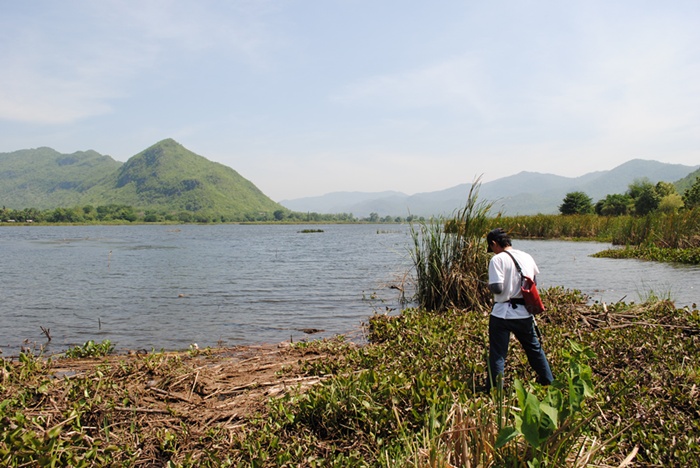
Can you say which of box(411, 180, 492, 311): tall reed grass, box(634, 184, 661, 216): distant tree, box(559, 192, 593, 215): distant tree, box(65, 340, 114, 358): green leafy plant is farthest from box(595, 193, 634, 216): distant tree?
box(65, 340, 114, 358): green leafy plant

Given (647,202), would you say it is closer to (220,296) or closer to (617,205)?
(617,205)

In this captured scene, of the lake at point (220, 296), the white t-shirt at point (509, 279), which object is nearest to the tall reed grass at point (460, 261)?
the lake at point (220, 296)

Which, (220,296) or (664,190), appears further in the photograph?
(664,190)

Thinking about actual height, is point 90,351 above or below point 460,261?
below

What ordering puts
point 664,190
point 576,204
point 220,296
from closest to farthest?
point 220,296, point 664,190, point 576,204

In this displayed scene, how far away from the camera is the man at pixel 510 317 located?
639cm

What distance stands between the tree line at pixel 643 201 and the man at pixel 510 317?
147ft

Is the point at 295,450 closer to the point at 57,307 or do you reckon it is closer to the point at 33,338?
the point at 33,338

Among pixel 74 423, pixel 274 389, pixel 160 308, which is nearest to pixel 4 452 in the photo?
pixel 74 423

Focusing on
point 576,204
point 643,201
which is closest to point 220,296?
point 643,201

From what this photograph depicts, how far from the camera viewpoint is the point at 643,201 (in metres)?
58.0

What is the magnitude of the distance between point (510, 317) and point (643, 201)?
62.3 meters

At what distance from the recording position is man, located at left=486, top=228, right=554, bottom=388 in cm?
639

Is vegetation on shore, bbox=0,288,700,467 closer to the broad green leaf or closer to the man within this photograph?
the broad green leaf
